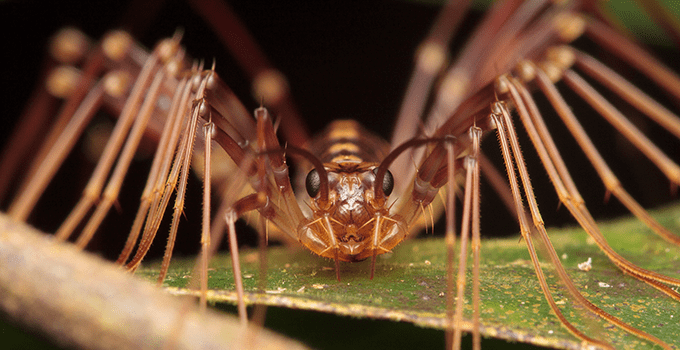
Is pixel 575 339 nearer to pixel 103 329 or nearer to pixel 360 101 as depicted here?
pixel 103 329

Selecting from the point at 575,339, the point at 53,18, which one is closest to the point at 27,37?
the point at 53,18

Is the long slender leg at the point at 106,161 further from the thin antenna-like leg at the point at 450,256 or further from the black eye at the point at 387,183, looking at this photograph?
the thin antenna-like leg at the point at 450,256

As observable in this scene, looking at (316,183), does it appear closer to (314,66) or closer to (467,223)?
(467,223)

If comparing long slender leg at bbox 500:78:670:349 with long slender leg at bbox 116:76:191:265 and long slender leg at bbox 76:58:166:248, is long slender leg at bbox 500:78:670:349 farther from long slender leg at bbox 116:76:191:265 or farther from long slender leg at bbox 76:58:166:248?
long slender leg at bbox 76:58:166:248

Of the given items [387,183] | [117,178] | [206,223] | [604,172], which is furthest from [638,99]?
[117,178]

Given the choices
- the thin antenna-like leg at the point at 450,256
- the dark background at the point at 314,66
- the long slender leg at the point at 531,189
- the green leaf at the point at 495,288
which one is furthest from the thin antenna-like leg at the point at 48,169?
the long slender leg at the point at 531,189
